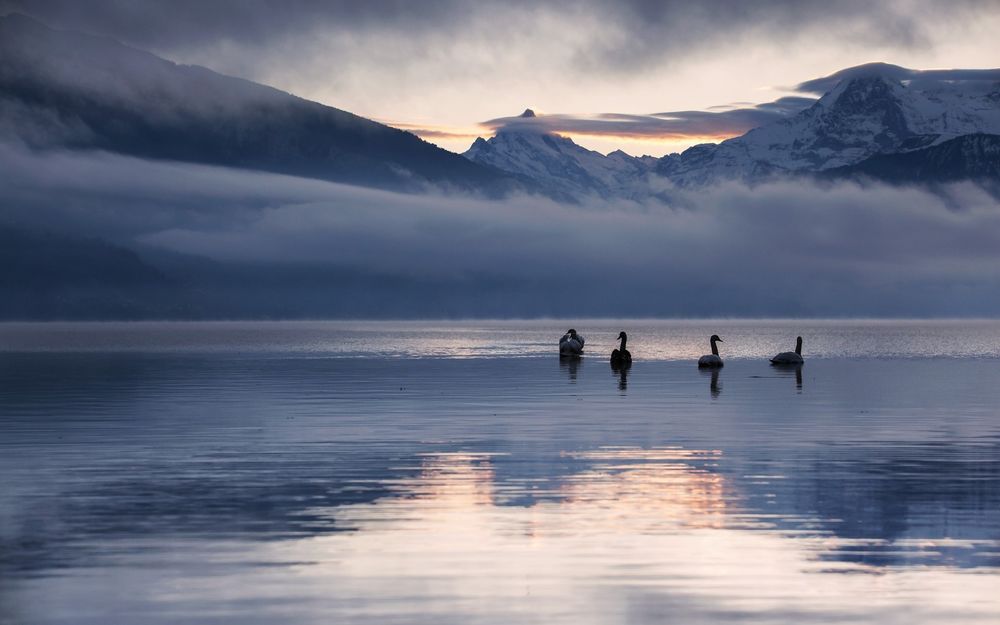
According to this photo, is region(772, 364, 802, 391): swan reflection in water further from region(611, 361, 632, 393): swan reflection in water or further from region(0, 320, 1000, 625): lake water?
region(0, 320, 1000, 625): lake water

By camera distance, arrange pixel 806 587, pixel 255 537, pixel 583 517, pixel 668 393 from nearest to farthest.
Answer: pixel 806 587 < pixel 255 537 < pixel 583 517 < pixel 668 393

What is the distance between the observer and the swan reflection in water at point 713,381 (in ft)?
A: 237

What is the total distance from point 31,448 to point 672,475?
19.1 metres

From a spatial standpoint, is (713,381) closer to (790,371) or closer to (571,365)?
(790,371)

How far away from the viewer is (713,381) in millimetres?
83500

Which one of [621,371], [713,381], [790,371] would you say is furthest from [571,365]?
[713,381]

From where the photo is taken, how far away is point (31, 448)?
42656mm

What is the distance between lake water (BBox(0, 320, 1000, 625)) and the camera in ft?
70.4

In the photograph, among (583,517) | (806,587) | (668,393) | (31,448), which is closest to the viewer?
(806,587)

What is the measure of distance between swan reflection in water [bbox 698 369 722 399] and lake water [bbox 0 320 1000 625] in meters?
9.85

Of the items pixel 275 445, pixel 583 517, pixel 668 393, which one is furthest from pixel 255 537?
pixel 668 393

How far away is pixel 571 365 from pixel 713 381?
27057 mm

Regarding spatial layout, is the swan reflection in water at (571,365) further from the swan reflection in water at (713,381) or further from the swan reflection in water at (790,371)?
the swan reflection in water at (790,371)

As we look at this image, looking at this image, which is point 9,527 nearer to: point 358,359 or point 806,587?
point 806,587
